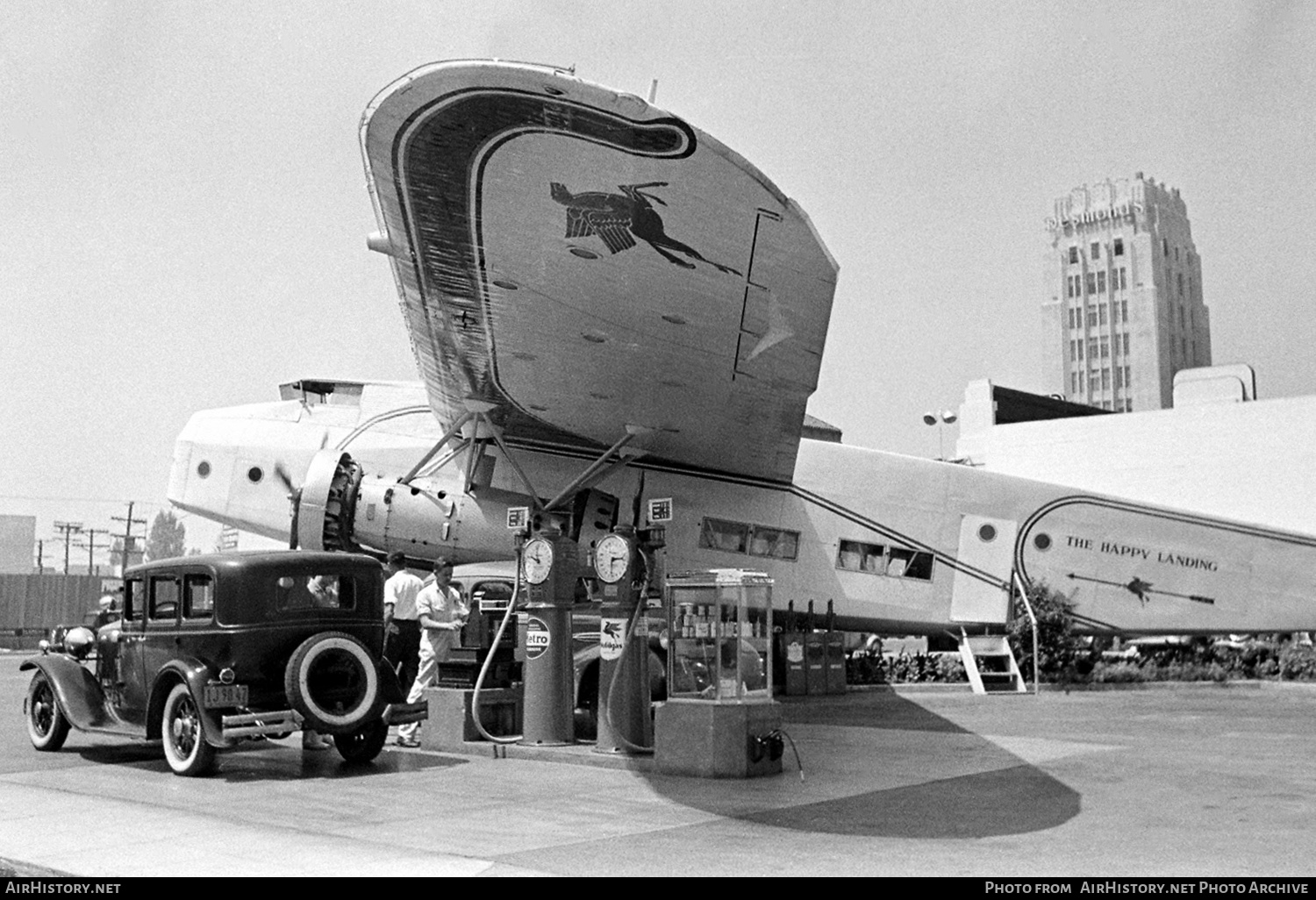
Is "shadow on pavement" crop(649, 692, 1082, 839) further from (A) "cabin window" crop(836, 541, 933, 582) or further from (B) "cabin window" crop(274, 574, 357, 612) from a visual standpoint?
(A) "cabin window" crop(836, 541, 933, 582)

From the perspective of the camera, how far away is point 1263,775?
1054 cm

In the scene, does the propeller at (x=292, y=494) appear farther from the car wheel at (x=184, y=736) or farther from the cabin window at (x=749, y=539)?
the car wheel at (x=184, y=736)

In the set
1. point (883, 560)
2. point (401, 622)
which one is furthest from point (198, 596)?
point (883, 560)

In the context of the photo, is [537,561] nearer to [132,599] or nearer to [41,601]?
[132,599]

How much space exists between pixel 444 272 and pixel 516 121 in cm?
337

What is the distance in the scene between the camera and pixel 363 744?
11.7 metres

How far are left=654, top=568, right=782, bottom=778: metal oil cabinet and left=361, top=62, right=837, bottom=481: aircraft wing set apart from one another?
302 cm

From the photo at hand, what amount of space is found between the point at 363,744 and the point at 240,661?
1.50 metres

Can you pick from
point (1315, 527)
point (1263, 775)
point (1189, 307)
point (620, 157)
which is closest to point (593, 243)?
point (620, 157)

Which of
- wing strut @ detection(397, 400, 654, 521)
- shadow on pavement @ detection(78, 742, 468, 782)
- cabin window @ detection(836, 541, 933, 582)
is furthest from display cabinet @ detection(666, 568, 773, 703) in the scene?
cabin window @ detection(836, 541, 933, 582)

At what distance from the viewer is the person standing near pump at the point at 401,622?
1478 centimetres

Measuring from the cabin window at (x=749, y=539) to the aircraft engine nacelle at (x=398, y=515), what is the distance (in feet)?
10.2

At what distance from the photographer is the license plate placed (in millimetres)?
10625

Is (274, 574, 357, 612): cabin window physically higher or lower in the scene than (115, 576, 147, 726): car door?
higher
